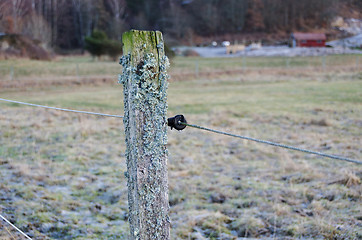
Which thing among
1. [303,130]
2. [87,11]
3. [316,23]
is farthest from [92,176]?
[316,23]

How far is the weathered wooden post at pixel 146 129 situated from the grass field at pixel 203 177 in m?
1.80

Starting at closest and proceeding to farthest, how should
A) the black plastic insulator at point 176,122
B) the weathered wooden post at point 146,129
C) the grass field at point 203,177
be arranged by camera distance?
the weathered wooden post at point 146,129
the black plastic insulator at point 176,122
the grass field at point 203,177

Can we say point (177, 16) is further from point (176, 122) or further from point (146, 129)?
point (146, 129)

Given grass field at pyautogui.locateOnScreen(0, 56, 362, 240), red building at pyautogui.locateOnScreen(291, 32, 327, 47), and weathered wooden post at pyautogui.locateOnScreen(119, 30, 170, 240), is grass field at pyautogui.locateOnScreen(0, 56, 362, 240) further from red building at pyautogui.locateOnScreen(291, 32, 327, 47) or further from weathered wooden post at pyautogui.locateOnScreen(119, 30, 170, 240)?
red building at pyautogui.locateOnScreen(291, 32, 327, 47)

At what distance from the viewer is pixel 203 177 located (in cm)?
547

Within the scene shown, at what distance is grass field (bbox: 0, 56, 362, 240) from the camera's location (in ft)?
12.3

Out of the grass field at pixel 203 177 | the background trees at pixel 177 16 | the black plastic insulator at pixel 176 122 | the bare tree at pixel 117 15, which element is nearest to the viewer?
the black plastic insulator at pixel 176 122

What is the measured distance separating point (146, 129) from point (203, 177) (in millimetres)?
3742

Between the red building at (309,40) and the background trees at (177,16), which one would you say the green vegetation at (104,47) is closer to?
the background trees at (177,16)

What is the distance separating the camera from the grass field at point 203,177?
12.3 feet

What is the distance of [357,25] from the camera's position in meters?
46.9

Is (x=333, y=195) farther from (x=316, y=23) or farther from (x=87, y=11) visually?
(x=316, y=23)

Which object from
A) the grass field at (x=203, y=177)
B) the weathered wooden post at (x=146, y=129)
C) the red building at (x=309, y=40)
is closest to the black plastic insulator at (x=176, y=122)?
the weathered wooden post at (x=146, y=129)

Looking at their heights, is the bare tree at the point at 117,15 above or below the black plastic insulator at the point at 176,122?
above
